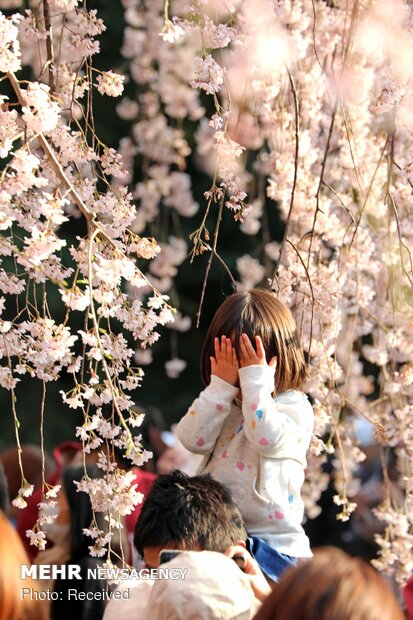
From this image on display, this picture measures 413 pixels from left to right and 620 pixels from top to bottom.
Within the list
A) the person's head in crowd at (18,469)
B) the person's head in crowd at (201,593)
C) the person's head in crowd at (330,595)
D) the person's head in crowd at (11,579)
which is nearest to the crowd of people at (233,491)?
the person's head in crowd at (201,593)

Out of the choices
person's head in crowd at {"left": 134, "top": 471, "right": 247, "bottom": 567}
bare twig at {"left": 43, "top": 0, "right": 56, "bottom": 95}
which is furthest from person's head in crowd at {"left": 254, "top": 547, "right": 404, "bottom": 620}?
bare twig at {"left": 43, "top": 0, "right": 56, "bottom": 95}

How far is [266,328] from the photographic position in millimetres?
2148

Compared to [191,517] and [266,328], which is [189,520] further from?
[266,328]

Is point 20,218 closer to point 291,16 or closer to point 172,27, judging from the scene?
point 172,27

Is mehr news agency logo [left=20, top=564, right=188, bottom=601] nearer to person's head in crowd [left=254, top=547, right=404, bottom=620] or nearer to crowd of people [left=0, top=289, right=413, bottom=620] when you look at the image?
crowd of people [left=0, top=289, right=413, bottom=620]

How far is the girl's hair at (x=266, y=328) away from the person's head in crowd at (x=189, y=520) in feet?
1.05

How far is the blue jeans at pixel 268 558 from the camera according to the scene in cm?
196

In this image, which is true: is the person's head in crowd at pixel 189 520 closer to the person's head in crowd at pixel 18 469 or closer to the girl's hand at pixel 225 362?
the girl's hand at pixel 225 362

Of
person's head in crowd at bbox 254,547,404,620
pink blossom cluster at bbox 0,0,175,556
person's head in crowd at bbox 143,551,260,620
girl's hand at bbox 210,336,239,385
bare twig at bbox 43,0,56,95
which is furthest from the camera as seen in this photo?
bare twig at bbox 43,0,56,95

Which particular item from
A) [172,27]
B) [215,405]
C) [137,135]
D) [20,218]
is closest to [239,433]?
[215,405]

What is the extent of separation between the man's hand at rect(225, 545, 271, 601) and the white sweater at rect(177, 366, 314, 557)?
0.52ft

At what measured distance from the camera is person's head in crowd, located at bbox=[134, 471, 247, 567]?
188 cm

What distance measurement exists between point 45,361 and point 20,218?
0.30m

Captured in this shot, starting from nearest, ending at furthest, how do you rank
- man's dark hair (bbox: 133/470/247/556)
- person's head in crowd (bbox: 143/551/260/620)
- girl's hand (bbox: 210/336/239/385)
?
person's head in crowd (bbox: 143/551/260/620)
man's dark hair (bbox: 133/470/247/556)
girl's hand (bbox: 210/336/239/385)
